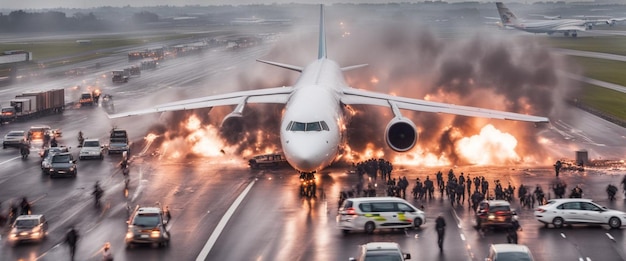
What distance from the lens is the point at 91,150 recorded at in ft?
212

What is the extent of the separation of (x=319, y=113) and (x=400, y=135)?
6.02 metres

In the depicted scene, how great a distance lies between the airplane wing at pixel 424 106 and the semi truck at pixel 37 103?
38.6 m

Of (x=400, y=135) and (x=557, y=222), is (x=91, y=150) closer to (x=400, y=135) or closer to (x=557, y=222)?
(x=400, y=135)

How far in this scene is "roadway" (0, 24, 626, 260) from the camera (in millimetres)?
37031

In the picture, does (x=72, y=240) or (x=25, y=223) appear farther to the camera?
(x=25, y=223)

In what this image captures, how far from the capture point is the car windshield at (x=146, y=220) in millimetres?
38219

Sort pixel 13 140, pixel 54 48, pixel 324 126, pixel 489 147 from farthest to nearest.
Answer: pixel 54 48 → pixel 13 140 → pixel 489 147 → pixel 324 126

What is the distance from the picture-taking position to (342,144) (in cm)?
5316

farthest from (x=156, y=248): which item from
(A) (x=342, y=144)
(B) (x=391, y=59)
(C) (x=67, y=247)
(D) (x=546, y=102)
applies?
(B) (x=391, y=59)

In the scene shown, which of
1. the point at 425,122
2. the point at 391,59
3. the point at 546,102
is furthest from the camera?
the point at 391,59

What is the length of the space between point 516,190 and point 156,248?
70.8 feet

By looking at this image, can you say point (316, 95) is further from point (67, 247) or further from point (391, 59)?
point (391, 59)

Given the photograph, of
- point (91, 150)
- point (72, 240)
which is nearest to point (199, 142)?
point (91, 150)

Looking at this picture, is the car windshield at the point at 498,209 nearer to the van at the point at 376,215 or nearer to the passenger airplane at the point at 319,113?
the van at the point at 376,215
